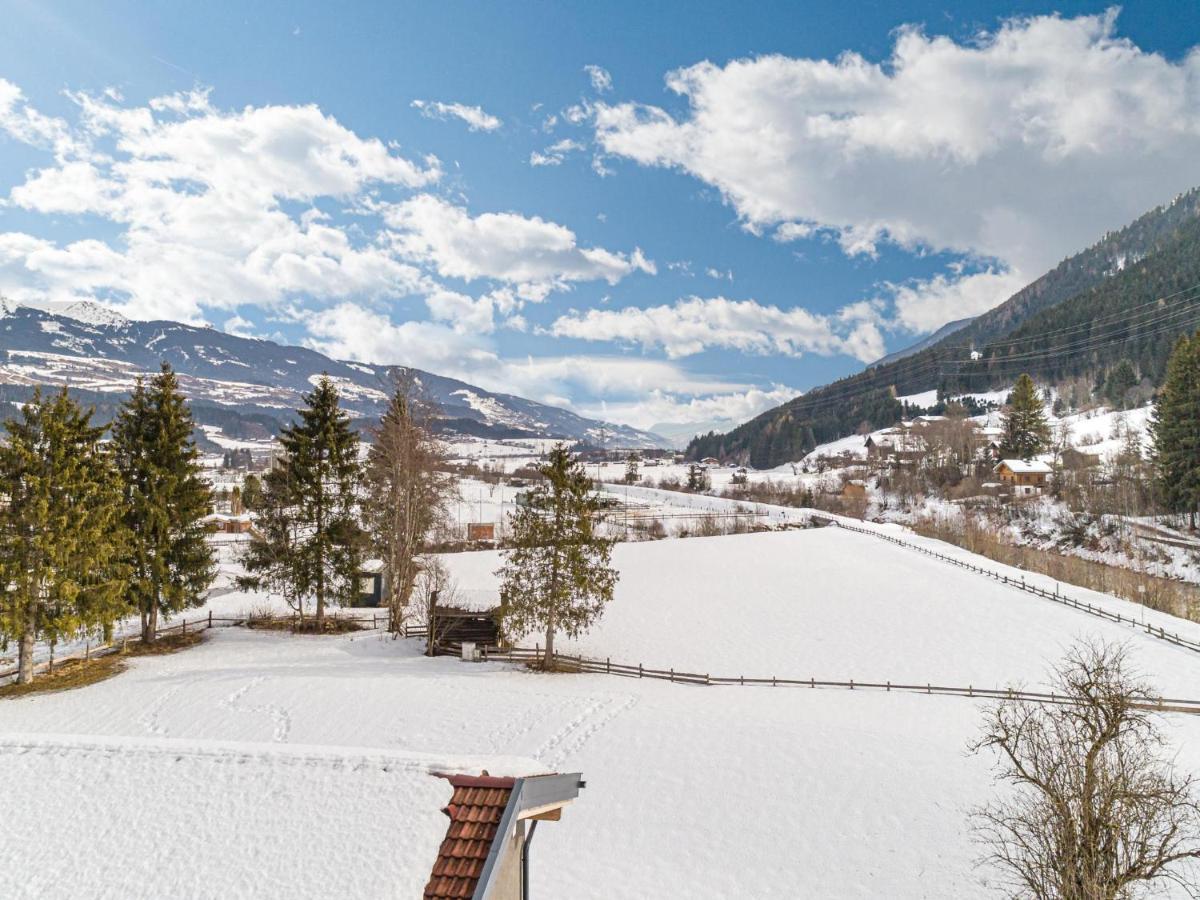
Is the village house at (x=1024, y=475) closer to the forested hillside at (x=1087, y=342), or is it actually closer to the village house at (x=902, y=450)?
the village house at (x=902, y=450)

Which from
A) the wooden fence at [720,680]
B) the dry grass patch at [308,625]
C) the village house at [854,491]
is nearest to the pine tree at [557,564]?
the wooden fence at [720,680]

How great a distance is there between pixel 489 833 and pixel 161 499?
2804 centimetres

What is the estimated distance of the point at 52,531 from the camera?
2269cm

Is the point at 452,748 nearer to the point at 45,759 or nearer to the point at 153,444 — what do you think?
the point at 45,759

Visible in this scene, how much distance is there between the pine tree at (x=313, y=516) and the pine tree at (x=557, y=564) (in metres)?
8.87

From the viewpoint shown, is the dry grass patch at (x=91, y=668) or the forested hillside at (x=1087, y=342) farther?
the forested hillside at (x=1087, y=342)

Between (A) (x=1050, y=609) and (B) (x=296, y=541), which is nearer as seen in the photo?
Result: (B) (x=296, y=541)

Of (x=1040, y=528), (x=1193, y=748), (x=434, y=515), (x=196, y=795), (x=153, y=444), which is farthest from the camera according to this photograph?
(x=1040, y=528)

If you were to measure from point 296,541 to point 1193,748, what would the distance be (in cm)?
3725

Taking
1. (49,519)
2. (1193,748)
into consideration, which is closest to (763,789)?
(1193,748)

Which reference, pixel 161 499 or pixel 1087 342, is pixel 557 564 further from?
pixel 1087 342

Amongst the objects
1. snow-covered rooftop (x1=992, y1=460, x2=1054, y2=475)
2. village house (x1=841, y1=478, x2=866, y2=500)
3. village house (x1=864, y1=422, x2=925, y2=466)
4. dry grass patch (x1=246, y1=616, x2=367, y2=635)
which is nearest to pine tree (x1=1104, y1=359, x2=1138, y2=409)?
village house (x1=864, y1=422, x2=925, y2=466)

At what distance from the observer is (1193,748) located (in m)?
20.6

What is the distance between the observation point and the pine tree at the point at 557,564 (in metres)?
27.8
